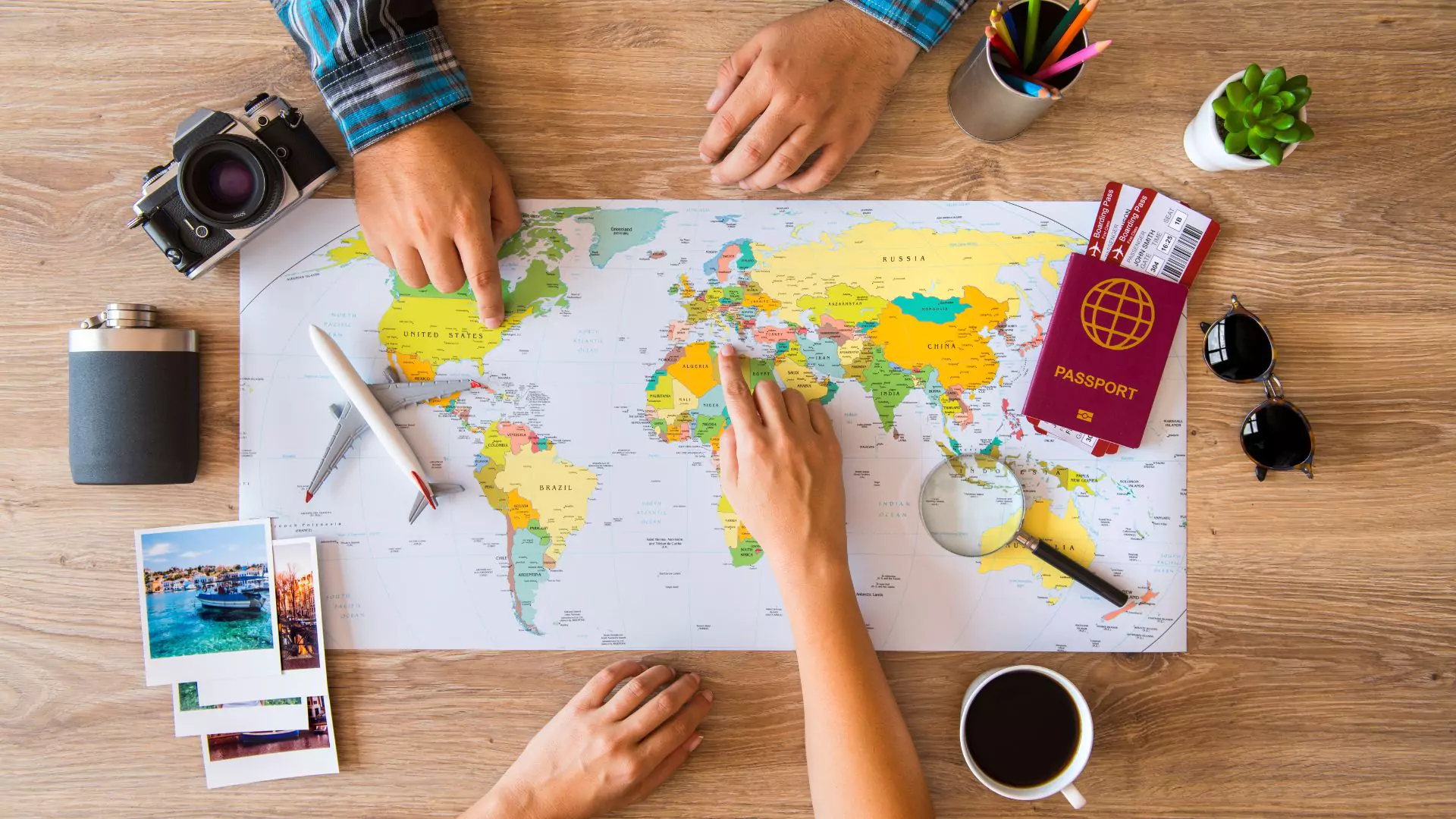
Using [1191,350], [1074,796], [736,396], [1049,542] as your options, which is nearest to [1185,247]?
[1191,350]

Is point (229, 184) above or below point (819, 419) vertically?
above

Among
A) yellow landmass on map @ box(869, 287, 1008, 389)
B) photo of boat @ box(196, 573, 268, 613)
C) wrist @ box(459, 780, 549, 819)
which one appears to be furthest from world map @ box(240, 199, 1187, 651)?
wrist @ box(459, 780, 549, 819)

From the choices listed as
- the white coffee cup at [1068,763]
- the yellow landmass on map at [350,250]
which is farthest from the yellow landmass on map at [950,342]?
the yellow landmass on map at [350,250]

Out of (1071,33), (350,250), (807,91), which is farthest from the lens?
(350,250)

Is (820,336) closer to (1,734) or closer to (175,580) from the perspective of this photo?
(175,580)

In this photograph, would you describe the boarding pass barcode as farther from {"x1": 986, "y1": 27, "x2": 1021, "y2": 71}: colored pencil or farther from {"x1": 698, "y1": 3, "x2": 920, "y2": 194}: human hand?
{"x1": 698, "y1": 3, "x2": 920, "y2": 194}: human hand

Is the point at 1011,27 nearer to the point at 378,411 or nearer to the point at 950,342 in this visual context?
the point at 950,342

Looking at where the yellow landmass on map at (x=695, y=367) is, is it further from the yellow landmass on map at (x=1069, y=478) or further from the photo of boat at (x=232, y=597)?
the photo of boat at (x=232, y=597)
